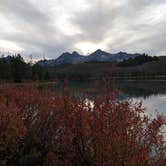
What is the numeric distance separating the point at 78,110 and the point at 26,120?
12.2ft

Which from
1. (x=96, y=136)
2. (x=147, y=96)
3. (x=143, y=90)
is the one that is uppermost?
(x=96, y=136)

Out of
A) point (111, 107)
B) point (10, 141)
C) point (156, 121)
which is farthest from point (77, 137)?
point (10, 141)

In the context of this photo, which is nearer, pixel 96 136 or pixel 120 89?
pixel 96 136

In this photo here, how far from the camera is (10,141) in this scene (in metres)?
8.50

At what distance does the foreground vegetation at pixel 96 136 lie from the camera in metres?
5.94

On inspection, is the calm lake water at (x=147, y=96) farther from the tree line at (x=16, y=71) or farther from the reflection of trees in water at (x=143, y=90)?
the tree line at (x=16, y=71)

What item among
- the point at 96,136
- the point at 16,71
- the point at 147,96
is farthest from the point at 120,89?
the point at 16,71

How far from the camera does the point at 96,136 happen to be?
6324 mm

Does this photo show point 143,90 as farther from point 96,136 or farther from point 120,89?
point 96,136

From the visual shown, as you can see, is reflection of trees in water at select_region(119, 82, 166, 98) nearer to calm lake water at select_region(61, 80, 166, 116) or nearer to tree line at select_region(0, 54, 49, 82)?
calm lake water at select_region(61, 80, 166, 116)

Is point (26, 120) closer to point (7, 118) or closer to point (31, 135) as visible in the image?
point (31, 135)

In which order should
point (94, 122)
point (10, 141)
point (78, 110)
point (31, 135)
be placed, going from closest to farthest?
1. point (94, 122)
2. point (78, 110)
3. point (10, 141)
4. point (31, 135)

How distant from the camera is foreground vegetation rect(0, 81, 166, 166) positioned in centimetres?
594

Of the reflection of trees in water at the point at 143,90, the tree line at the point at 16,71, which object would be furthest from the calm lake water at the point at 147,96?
the tree line at the point at 16,71
